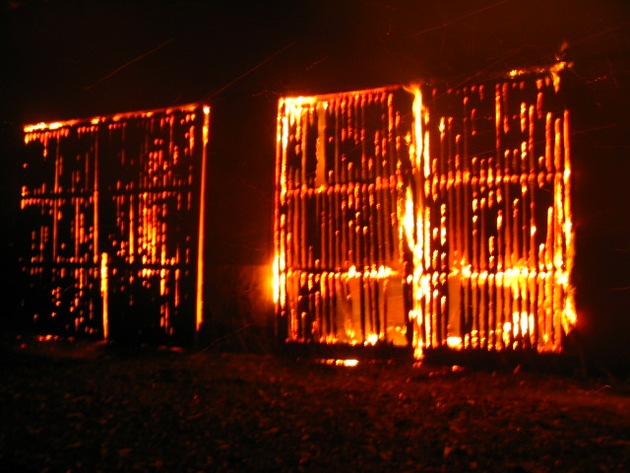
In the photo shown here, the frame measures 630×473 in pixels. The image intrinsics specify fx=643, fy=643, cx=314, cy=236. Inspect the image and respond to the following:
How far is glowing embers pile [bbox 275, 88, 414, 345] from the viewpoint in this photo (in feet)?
21.9

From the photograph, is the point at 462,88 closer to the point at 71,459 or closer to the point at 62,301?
the point at 71,459

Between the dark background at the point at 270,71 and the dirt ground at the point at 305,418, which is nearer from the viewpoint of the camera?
the dirt ground at the point at 305,418

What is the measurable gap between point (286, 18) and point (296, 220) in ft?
7.54

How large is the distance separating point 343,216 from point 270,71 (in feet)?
6.19

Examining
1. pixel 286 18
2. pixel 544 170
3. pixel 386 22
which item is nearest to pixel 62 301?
pixel 286 18

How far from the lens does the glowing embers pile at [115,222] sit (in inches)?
301

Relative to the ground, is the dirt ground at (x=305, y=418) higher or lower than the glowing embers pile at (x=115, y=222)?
lower

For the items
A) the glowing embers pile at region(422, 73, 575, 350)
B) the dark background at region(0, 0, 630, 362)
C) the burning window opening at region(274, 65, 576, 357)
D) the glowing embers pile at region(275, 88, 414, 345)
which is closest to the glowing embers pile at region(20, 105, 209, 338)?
the dark background at region(0, 0, 630, 362)

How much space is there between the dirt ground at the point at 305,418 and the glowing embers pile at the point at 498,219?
0.46m

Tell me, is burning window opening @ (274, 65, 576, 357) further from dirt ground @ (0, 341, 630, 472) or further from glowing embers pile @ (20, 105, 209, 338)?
glowing embers pile @ (20, 105, 209, 338)

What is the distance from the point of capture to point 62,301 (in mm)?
8336

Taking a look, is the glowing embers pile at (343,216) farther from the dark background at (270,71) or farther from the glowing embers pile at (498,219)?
the glowing embers pile at (498,219)

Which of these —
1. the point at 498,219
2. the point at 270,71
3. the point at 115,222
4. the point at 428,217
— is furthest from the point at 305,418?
the point at 115,222

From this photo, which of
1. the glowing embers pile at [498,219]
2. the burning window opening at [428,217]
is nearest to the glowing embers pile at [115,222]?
the burning window opening at [428,217]
